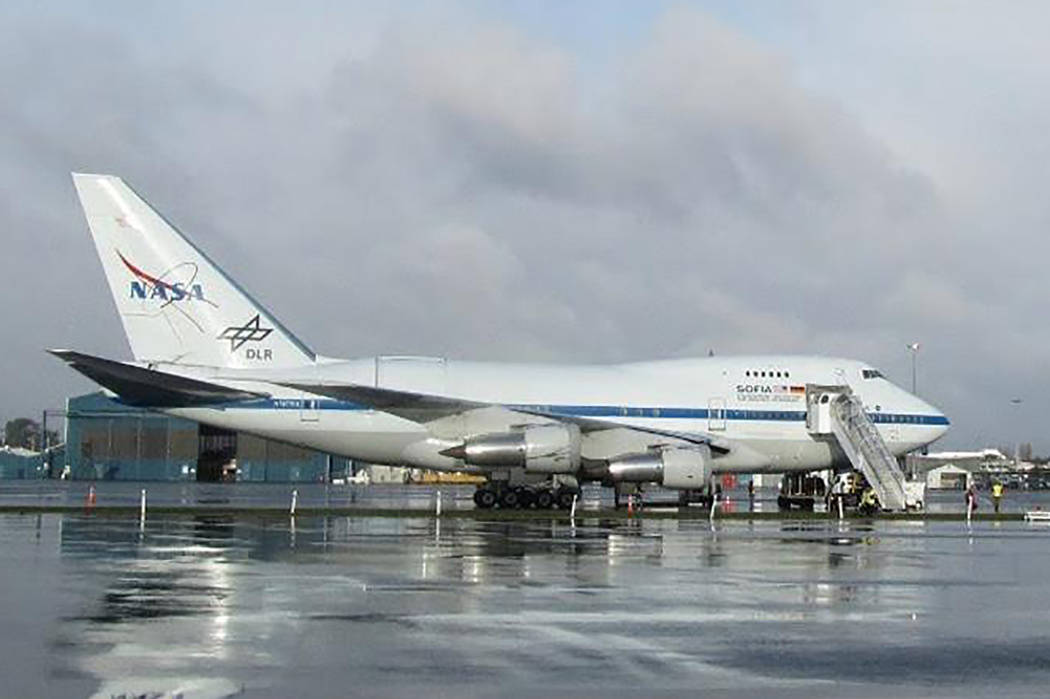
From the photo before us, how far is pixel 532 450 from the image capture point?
40906mm

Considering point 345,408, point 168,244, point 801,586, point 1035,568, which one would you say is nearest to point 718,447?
point 345,408

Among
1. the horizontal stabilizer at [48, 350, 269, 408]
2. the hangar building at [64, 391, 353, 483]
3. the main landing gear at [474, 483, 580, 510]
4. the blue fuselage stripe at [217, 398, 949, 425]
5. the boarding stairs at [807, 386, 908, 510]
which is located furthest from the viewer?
the hangar building at [64, 391, 353, 483]

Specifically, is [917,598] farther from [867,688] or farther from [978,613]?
[867,688]

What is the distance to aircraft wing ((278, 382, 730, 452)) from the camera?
40781mm

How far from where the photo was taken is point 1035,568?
21828 millimetres

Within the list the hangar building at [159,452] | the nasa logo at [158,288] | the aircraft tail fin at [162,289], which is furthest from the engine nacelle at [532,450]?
the hangar building at [159,452]

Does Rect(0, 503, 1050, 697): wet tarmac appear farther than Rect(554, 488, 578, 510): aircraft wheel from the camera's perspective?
No

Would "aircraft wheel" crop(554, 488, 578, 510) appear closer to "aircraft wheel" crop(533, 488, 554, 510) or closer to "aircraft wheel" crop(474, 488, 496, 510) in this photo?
"aircraft wheel" crop(533, 488, 554, 510)

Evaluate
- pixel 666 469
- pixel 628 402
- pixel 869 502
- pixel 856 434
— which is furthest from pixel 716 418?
pixel 869 502

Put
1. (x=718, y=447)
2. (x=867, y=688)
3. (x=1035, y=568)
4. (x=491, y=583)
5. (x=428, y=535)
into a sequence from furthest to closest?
(x=718, y=447) < (x=428, y=535) < (x=1035, y=568) < (x=491, y=583) < (x=867, y=688)

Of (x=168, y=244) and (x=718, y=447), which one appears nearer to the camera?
(x=168, y=244)

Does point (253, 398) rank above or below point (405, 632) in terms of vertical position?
above

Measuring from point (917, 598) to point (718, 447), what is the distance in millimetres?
28847

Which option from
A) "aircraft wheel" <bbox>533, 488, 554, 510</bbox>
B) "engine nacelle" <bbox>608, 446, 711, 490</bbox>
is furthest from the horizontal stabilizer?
"engine nacelle" <bbox>608, 446, 711, 490</bbox>
